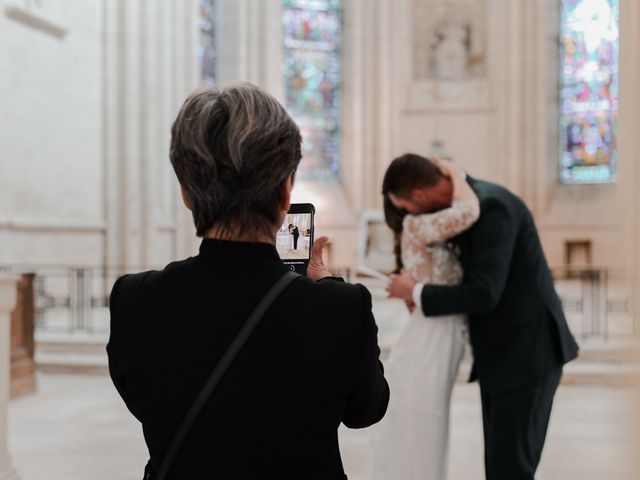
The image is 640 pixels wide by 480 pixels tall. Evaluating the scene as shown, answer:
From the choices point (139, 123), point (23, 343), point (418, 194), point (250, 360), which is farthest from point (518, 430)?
point (139, 123)

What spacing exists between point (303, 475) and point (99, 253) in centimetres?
1204

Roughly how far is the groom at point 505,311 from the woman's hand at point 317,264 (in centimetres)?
132

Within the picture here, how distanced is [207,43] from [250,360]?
1565 cm

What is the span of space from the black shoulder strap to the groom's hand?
164 centimetres

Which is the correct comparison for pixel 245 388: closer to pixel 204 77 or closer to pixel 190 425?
pixel 190 425

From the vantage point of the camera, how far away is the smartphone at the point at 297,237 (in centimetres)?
149

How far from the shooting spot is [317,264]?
1.47m

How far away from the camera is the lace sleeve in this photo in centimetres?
271

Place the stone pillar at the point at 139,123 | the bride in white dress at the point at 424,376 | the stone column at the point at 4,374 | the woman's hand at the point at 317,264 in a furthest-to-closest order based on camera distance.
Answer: the stone pillar at the point at 139,123
the stone column at the point at 4,374
the bride in white dress at the point at 424,376
the woman's hand at the point at 317,264

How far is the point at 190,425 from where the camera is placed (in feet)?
4.24

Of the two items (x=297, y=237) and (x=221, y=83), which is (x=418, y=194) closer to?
(x=297, y=237)

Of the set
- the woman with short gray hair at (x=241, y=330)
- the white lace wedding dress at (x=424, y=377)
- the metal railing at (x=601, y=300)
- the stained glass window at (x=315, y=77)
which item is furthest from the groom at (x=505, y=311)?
the stained glass window at (x=315, y=77)

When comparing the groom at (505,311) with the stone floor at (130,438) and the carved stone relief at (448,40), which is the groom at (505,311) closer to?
the stone floor at (130,438)

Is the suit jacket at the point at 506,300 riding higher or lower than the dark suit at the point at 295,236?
lower
